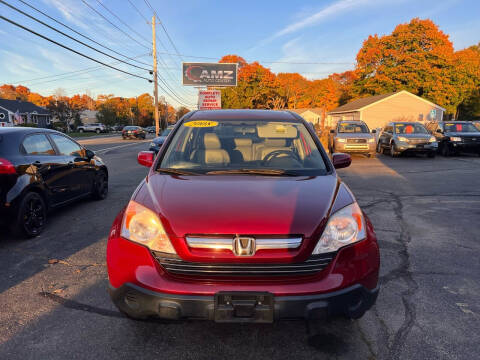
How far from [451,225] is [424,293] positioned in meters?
2.83

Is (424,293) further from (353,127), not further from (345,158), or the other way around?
(353,127)

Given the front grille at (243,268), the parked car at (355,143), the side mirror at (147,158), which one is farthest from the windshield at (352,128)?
the front grille at (243,268)

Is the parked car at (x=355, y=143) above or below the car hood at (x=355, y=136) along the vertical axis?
below

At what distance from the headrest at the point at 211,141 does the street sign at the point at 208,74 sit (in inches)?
1867

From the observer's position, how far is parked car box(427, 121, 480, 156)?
1564cm

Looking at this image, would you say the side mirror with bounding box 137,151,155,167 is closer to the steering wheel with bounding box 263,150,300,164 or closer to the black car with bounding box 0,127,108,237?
the steering wheel with bounding box 263,150,300,164

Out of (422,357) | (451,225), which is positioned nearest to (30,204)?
(422,357)

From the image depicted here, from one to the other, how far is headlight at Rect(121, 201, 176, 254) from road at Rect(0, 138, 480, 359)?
520 millimetres

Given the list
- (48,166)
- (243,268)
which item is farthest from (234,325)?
(48,166)

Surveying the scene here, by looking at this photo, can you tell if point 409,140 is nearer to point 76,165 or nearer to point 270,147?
point 270,147

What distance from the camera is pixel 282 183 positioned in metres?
2.66

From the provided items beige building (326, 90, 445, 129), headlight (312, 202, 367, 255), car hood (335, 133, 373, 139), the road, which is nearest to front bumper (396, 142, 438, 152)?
car hood (335, 133, 373, 139)

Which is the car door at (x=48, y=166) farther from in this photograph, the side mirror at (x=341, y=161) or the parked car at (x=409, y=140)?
the parked car at (x=409, y=140)

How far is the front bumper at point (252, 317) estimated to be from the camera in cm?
196
